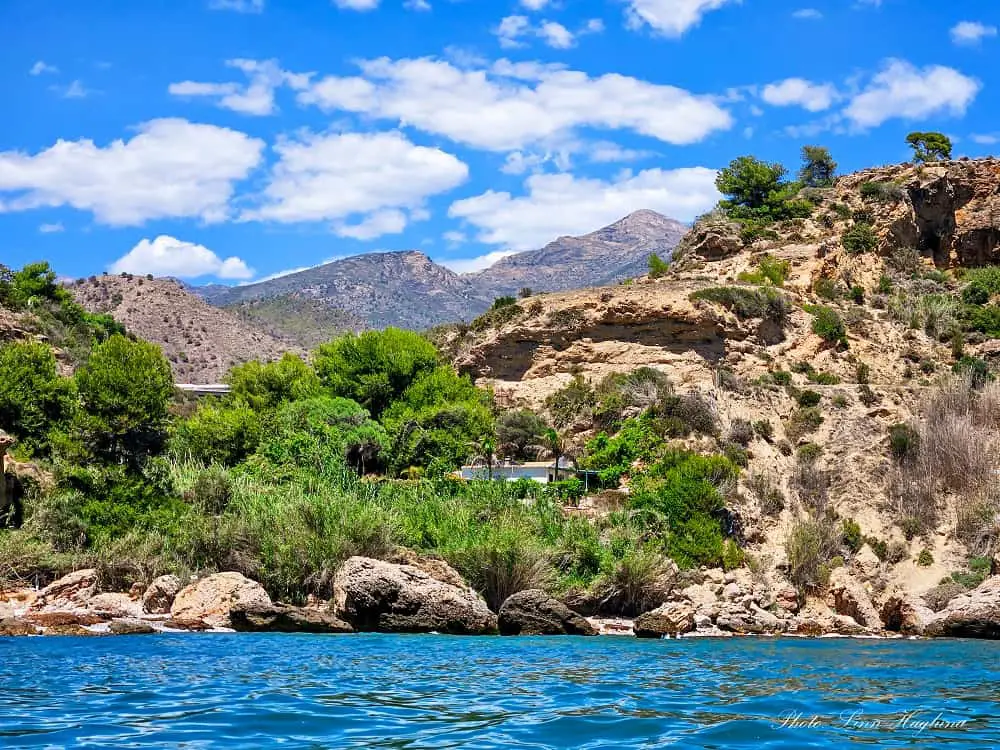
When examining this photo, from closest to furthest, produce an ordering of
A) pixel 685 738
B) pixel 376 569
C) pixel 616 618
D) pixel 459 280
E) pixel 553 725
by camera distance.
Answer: pixel 685 738, pixel 553 725, pixel 376 569, pixel 616 618, pixel 459 280

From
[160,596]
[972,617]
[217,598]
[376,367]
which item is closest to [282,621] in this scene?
[217,598]

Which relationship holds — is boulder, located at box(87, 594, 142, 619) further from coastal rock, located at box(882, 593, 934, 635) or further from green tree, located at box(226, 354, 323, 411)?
coastal rock, located at box(882, 593, 934, 635)

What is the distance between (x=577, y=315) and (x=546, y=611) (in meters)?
22.3

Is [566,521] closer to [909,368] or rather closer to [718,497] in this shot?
[718,497]

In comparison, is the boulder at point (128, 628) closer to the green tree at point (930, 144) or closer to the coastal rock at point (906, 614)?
the coastal rock at point (906, 614)

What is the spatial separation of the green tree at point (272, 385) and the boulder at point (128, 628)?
19875mm

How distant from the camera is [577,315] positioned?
141 feet

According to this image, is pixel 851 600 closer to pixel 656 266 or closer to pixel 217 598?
pixel 217 598

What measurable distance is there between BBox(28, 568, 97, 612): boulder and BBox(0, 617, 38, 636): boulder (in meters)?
2.61

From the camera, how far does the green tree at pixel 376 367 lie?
39844 millimetres

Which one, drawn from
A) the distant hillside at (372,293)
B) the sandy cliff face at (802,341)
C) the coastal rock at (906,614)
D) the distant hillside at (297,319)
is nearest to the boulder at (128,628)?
the coastal rock at (906,614)

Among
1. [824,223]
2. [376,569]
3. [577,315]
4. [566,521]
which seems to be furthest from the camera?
[824,223]

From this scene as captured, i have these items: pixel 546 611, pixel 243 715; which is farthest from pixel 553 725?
pixel 546 611

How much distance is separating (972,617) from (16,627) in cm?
2037
